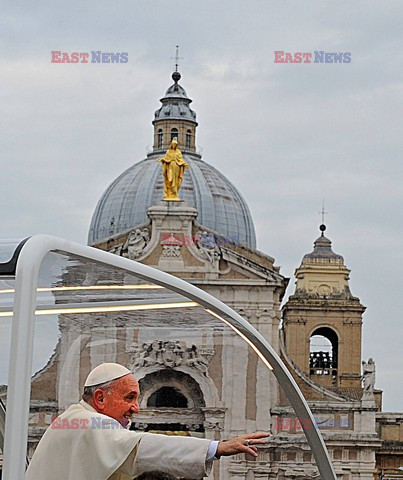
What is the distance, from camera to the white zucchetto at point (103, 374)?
207 inches

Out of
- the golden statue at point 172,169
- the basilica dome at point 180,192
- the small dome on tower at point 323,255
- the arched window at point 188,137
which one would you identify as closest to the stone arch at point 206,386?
the golden statue at point 172,169

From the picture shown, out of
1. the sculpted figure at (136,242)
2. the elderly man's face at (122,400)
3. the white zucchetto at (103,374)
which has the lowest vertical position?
the elderly man's face at (122,400)

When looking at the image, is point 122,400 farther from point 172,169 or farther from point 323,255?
point 323,255

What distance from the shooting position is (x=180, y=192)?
52938 millimetres

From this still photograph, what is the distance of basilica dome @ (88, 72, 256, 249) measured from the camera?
53.5 m

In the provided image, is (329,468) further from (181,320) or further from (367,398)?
(367,398)

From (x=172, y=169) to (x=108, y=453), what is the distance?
121 ft

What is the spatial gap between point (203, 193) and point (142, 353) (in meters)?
48.2

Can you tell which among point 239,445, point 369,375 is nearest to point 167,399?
point 239,445

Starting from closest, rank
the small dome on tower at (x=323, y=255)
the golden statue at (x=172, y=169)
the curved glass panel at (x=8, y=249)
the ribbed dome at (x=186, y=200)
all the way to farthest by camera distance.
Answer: the curved glass panel at (x=8, y=249), the golden statue at (x=172, y=169), the ribbed dome at (x=186, y=200), the small dome on tower at (x=323, y=255)

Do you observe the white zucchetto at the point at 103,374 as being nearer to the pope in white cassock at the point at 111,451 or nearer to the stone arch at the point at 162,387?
the pope in white cassock at the point at 111,451

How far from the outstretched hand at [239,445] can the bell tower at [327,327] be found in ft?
157

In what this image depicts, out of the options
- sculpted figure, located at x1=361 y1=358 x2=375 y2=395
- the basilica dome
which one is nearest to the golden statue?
sculpted figure, located at x1=361 y1=358 x2=375 y2=395

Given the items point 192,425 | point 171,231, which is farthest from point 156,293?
point 171,231
